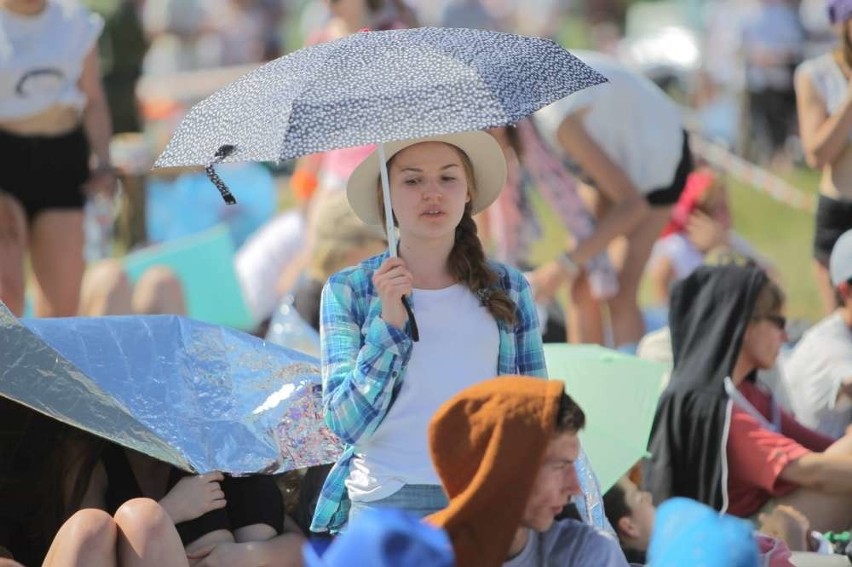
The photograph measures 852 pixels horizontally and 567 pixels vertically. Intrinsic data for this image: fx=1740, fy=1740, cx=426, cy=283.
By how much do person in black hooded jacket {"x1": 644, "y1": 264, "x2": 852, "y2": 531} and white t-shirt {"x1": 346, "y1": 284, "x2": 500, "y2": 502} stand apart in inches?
53.4

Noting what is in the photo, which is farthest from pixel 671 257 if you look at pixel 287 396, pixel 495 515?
pixel 495 515

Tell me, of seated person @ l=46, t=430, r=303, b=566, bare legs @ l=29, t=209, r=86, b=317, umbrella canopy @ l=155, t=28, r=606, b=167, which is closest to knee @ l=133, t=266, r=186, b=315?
bare legs @ l=29, t=209, r=86, b=317

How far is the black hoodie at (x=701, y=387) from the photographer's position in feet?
16.7

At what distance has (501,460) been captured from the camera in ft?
10.6

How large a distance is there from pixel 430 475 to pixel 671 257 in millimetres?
5024

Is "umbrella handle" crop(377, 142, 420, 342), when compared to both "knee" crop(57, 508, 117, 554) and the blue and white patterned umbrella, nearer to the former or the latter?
the blue and white patterned umbrella

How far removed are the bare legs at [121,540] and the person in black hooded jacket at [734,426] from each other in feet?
6.07

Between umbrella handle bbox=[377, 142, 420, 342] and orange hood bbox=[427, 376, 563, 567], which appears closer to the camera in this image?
orange hood bbox=[427, 376, 563, 567]

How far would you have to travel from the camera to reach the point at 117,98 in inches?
615

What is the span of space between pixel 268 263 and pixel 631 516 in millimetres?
3847

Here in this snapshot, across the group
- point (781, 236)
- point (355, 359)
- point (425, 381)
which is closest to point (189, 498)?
point (355, 359)

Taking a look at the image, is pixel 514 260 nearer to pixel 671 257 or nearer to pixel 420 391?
pixel 671 257

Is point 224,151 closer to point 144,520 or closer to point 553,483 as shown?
point 144,520

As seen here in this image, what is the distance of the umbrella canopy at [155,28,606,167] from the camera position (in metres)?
3.69
